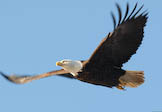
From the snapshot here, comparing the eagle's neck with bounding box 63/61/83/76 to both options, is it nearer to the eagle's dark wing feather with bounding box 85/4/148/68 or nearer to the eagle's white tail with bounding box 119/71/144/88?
the eagle's dark wing feather with bounding box 85/4/148/68

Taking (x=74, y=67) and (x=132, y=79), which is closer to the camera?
(x=74, y=67)

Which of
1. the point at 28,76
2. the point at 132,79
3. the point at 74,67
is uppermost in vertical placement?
the point at 28,76

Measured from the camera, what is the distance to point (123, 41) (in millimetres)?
11078

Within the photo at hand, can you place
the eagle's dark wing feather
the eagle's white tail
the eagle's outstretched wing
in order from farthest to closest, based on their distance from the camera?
1. the eagle's outstretched wing
2. the eagle's white tail
3. the eagle's dark wing feather

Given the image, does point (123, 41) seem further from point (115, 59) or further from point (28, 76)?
point (28, 76)

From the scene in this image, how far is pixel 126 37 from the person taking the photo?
11.0 m

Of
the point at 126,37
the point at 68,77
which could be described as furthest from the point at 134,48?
the point at 68,77

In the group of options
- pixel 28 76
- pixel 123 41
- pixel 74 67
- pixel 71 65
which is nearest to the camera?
pixel 123 41

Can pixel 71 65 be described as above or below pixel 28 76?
below

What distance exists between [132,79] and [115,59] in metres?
0.65

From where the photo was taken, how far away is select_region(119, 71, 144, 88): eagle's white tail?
37.9ft

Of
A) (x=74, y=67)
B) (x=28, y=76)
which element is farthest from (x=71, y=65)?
(x=28, y=76)

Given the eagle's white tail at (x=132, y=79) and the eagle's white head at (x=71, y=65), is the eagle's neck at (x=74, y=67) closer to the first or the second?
the eagle's white head at (x=71, y=65)

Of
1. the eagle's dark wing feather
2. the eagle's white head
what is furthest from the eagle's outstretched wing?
the eagle's dark wing feather
